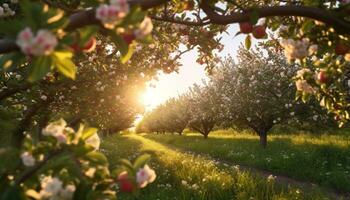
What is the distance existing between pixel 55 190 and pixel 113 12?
93 centimetres

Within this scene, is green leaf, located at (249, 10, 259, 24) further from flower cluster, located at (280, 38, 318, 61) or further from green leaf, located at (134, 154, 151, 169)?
green leaf, located at (134, 154, 151, 169)

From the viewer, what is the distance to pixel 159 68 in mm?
10680

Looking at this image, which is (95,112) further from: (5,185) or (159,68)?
(5,185)

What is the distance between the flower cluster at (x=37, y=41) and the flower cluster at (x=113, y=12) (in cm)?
28

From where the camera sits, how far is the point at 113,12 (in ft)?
7.59

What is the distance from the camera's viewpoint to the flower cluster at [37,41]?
214 centimetres

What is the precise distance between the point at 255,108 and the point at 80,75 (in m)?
13.7

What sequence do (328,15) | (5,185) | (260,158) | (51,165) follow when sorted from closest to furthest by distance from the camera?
(51,165) → (5,185) → (328,15) → (260,158)

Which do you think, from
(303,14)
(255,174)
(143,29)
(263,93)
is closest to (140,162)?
(143,29)

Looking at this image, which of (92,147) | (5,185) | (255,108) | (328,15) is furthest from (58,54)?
(255,108)

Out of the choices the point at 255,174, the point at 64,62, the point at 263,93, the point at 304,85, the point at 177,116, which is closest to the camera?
the point at 64,62

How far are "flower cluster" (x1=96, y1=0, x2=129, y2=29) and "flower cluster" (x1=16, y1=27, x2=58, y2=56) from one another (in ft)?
0.92

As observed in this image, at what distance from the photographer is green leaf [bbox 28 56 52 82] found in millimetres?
2209

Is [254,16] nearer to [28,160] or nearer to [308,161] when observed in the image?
[28,160]
